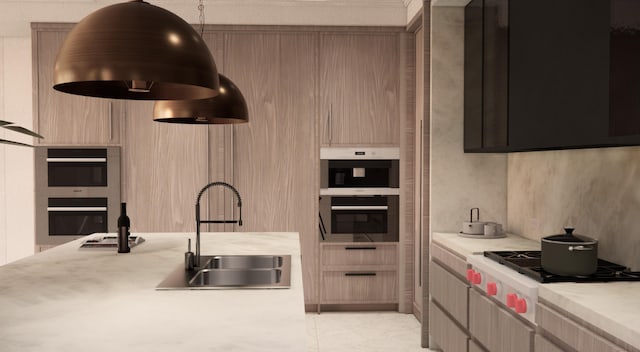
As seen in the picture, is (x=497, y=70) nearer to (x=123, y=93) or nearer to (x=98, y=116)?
(x=123, y=93)

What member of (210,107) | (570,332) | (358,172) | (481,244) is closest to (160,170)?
(358,172)

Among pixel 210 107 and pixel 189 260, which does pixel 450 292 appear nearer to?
pixel 189 260

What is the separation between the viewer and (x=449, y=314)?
10.3ft

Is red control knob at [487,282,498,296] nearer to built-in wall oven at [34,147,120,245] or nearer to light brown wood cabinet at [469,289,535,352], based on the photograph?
light brown wood cabinet at [469,289,535,352]

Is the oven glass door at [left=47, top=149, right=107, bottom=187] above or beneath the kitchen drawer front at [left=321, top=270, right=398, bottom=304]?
above

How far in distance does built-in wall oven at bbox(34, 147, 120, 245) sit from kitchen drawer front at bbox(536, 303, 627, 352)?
355 cm

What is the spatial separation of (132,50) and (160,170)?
3288 mm

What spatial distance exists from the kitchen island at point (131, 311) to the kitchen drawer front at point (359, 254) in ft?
7.05

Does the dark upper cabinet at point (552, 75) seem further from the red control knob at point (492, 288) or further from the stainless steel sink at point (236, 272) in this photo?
the stainless steel sink at point (236, 272)

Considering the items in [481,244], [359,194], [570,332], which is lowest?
[570,332]

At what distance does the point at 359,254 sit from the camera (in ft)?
15.0

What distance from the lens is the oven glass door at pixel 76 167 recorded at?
4445 millimetres

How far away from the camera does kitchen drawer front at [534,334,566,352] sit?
187 cm

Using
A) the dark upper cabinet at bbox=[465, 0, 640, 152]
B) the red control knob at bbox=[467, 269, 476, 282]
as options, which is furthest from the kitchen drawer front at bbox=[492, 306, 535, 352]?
the dark upper cabinet at bbox=[465, 0, 640, 152]
